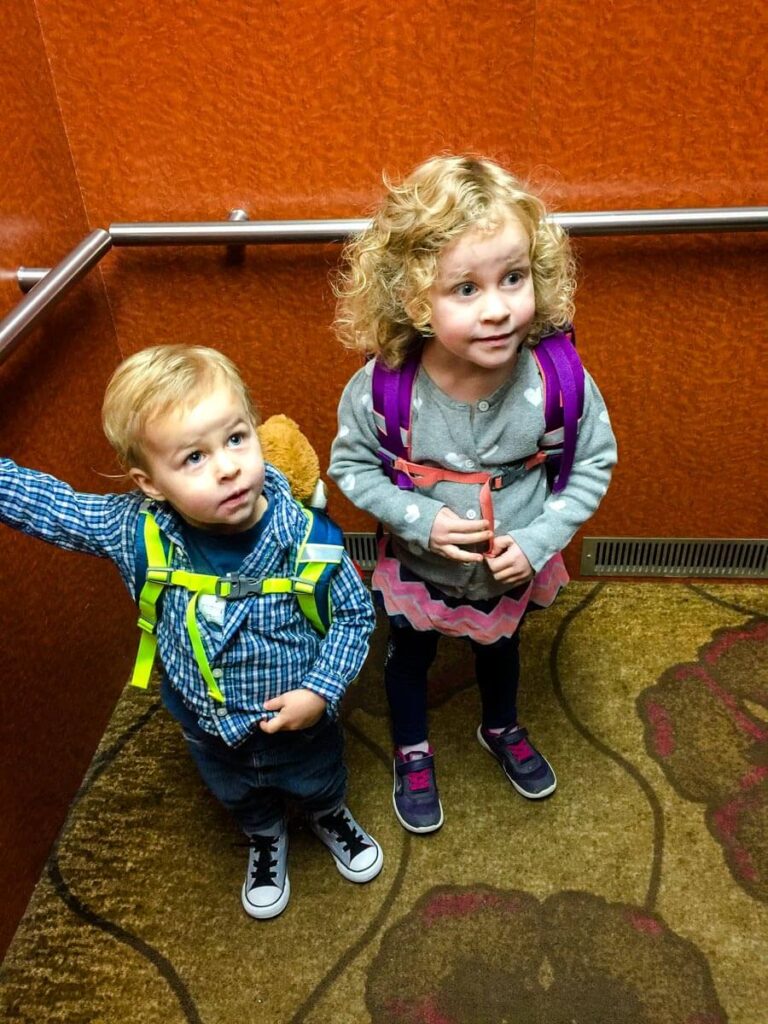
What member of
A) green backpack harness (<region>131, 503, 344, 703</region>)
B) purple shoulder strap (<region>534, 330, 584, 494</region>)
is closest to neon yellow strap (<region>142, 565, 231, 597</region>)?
green backpack harness (<region>131, 503, 344, 703</region>)

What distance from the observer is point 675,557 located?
1.73 m

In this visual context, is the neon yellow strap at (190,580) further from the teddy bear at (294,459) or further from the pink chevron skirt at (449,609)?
the pink chevron skirt at (449,609)

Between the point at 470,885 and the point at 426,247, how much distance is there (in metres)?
0.95

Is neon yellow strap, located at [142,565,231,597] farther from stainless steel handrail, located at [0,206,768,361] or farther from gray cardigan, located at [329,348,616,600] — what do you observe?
stainless steel handrail, located at [0,206,768,361]

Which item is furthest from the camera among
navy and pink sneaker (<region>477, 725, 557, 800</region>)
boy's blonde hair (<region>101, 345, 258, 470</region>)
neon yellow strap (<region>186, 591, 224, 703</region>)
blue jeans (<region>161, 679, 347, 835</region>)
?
navy and pink sneaker (<region>477, 725, 557, 800</region>)

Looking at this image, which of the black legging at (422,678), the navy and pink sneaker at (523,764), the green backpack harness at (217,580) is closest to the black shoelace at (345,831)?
the black legging at (422,678)

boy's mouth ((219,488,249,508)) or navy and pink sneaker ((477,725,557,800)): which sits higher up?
boy's mouth ((219,488,249,508))

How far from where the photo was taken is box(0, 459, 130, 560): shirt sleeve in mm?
968

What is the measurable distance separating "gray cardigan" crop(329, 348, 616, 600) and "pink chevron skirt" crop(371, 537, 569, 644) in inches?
3.0

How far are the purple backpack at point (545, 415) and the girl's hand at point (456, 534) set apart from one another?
0.05 meters

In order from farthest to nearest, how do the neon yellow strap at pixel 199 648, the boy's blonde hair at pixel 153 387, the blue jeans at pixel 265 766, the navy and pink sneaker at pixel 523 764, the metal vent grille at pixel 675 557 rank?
the metal vent grille at pixel 675 557
the navy and pink sneaker at pixel 523 764
the blue jeans at pixel 265 766
the neon yellow strap at pixel 199 648
the boy's blonde hair at pixel 153 387

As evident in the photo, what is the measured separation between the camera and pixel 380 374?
1072mm

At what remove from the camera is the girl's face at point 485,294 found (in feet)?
3.05

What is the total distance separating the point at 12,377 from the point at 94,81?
48 centimetres
